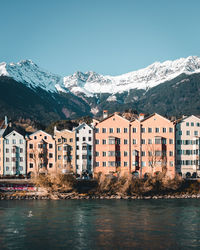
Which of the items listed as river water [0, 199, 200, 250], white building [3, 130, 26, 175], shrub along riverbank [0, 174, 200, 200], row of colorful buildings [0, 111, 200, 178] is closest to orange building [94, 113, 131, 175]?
row of colorful buildings [0, 111, 200, 178]

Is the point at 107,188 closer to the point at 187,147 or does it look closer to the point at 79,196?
the point at 79,196

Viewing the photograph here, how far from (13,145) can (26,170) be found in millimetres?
9424

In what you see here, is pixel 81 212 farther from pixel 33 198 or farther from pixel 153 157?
pixel 153 157

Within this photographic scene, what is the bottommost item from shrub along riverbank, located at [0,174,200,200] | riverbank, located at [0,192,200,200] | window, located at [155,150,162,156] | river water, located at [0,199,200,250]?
river water, located at [0,199,200,250]

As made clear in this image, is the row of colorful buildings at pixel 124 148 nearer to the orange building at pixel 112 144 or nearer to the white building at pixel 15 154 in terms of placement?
the orange building at pixel 112 144

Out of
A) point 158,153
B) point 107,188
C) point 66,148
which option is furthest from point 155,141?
point 66,148

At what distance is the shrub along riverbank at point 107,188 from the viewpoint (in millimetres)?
116938

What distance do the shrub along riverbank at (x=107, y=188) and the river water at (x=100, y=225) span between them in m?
10.3

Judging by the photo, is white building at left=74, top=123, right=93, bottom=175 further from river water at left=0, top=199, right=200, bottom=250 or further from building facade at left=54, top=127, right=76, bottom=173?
river water at left=0, top=199, right=200, bottom=250

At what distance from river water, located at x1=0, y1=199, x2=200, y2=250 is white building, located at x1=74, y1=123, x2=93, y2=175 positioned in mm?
32714

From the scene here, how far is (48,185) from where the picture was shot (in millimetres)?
119188

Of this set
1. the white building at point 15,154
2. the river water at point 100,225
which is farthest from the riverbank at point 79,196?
the white building at point 15,154

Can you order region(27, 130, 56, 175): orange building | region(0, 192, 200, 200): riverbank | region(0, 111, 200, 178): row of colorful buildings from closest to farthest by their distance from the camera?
region(0, 192, 200, 200): riverbank < region(0, 111, 200, 178): row of colorful buildings < region(27, 130, 56, 175): orange building

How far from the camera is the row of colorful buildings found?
13625cm
